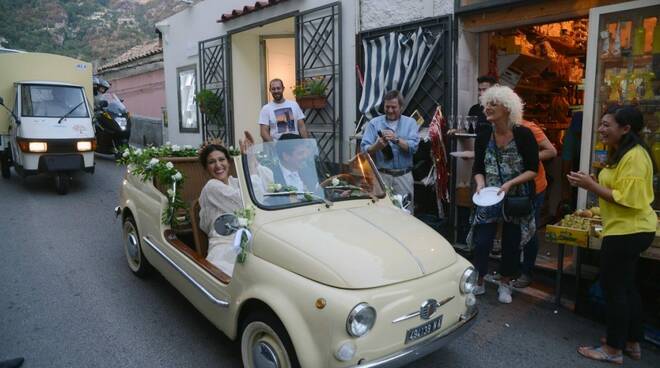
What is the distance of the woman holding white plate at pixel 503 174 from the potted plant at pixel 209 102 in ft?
24.4

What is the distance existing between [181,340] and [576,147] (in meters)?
5.14

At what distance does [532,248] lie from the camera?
4.45 metres

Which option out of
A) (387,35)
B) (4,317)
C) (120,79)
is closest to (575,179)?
(387,35)

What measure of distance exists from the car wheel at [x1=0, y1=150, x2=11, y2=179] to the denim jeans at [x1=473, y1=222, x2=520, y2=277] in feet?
33.7

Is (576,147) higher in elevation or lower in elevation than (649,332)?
higher

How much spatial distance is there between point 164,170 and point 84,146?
5784mm

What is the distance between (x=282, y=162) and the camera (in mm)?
3357

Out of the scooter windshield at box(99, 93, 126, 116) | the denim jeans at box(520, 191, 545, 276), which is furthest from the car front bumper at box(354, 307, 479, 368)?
the scooter windshield at box(99, 93, 126, 116)

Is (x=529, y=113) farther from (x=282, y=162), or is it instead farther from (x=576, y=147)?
(x=282, y=162)

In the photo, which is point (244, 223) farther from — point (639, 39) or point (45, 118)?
point (45, 118)

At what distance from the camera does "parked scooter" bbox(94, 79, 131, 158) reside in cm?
1252

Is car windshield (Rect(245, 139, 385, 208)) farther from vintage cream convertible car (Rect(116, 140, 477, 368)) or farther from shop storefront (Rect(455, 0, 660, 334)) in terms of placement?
shop storefront (Rect(455, 0, 660, 334))

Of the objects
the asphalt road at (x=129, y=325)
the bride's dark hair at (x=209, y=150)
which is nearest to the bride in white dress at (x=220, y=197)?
the bride's dark hair at (x=209, y=150)

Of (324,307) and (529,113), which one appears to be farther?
(529,113)
